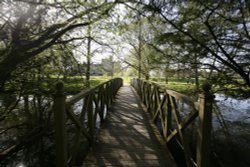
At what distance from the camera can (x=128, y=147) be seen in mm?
3359

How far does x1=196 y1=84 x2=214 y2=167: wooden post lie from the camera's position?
193 cm

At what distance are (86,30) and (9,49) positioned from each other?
2062mm

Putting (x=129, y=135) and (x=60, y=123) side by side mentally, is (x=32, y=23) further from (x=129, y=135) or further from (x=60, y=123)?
(x=129, y=135)

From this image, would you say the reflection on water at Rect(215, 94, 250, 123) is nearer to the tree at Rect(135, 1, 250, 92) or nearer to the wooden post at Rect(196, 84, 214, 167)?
the tree at Rect(135, 1, 250, 92)

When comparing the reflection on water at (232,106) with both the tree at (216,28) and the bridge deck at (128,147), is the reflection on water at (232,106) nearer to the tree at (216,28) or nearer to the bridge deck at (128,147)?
the tree at (216,28)

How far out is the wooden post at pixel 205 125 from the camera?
1930 mm

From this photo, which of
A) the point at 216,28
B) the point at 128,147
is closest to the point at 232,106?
the point at 216,28

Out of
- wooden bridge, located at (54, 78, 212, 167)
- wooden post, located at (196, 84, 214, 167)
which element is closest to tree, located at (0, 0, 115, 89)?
wooden bridge, located at (54, 78, 212, 167)

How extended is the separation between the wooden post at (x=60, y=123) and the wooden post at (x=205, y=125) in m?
1.45

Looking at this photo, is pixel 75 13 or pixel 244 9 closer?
pixel 244 9

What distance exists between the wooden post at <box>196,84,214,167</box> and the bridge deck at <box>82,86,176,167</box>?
0.83 meters

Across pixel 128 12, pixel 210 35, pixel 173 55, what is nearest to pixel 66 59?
pixel 128 12

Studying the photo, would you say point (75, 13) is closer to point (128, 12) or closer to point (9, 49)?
point (128, 12)

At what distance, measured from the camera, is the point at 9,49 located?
2.94m
